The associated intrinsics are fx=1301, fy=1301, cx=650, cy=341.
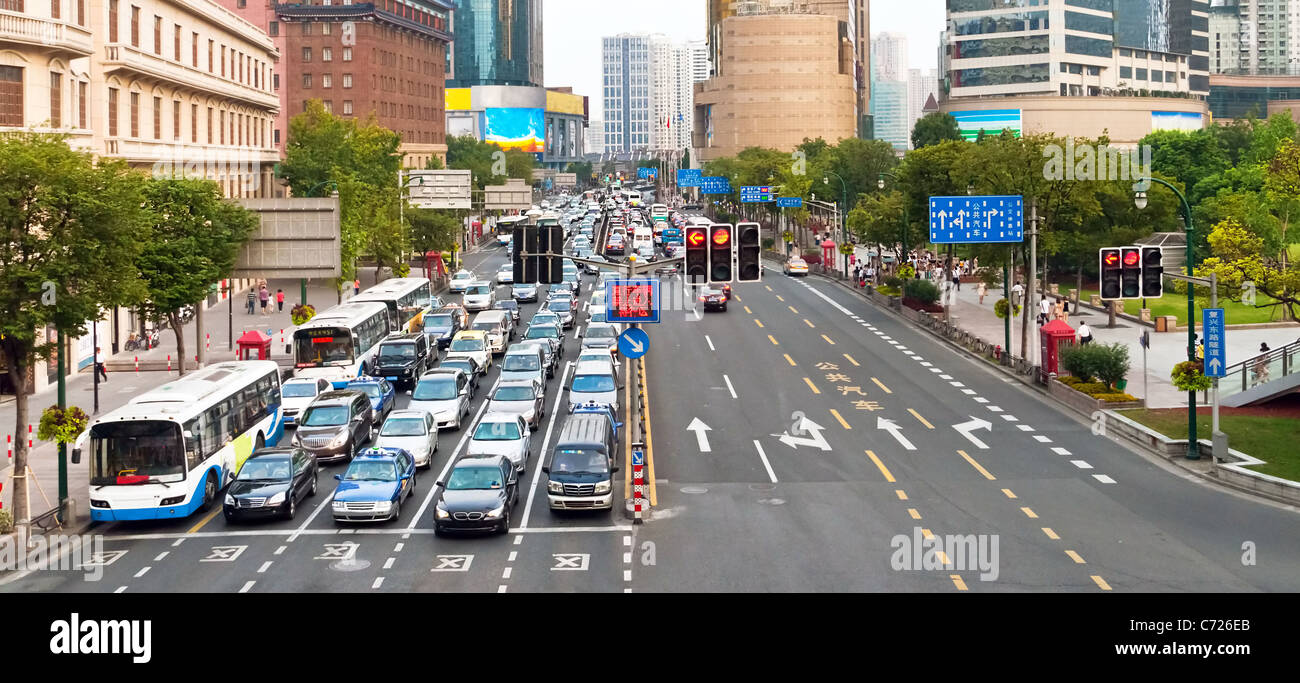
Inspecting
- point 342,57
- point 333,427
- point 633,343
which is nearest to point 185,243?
point 333,427

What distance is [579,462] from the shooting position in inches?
1163

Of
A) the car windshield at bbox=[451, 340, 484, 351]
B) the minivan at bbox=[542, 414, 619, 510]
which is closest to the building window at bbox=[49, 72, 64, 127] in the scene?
the car windshield at bbox=[451, 340, 484, 351]

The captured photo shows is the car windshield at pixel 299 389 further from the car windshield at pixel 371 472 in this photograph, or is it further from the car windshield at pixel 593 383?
the car windshield at pixel 371 472

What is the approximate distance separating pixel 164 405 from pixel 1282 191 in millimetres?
30134

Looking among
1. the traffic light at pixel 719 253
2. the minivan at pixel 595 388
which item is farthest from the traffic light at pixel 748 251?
the minivan at pixel 595 388

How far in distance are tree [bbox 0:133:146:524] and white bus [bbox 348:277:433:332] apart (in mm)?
22907

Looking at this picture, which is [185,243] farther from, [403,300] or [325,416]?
[325,416]

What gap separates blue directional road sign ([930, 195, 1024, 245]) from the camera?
51406 mm

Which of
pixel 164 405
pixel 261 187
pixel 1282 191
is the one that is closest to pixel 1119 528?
pixel 1282 191

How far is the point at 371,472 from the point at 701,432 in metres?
12.6

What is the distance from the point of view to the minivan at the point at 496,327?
5534 centimetres

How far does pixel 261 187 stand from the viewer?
89438 mm

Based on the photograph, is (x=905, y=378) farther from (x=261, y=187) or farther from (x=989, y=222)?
(x=261, y=187)

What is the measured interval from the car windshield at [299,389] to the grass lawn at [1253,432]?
82.9ft
